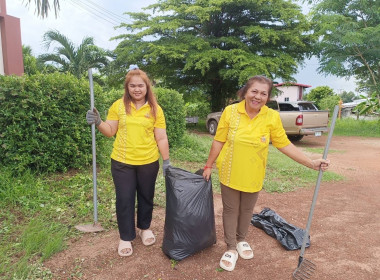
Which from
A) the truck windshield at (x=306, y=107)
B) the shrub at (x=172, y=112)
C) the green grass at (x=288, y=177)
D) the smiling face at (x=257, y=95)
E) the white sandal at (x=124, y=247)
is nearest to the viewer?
the smiling face at (x=257, y=95)

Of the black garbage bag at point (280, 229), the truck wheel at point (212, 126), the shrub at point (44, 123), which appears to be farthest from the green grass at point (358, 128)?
the shrub at point (44, 123)

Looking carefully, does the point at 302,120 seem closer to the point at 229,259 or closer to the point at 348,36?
the point at 348,36

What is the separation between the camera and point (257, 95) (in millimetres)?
2357

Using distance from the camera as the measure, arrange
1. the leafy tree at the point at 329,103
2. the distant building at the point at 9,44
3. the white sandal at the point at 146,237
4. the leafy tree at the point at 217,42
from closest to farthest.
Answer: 1. the white sandal at the point at 146,237
2. the distant building at the point at 9,44
3. the leafy tree at the point at 217,42
4. the leafy tree at the point at 329,103

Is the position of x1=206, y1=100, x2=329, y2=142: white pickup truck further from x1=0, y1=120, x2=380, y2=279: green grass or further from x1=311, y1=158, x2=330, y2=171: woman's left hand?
x1=311, y1=158, x2=330, y2=171: woman's left hand

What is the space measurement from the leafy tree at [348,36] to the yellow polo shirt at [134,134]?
13.6m

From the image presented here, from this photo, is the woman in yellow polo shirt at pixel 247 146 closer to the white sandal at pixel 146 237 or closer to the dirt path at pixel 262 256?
the dirt path at pixel 262 256

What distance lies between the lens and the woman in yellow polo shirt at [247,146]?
7.83 feet

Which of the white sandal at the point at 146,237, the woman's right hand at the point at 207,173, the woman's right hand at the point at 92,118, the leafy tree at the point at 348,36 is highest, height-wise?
the leafy tree at the point at 348,36

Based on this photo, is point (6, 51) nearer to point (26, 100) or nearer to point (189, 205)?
point (26, 100)

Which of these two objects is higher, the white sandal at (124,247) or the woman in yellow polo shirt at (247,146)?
the woman in yellow polo shirt at (247,146)

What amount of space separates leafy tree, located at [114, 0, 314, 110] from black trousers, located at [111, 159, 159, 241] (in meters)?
9.22

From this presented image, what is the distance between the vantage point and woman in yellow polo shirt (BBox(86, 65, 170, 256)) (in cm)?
261

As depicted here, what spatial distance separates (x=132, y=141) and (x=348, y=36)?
14394mm
